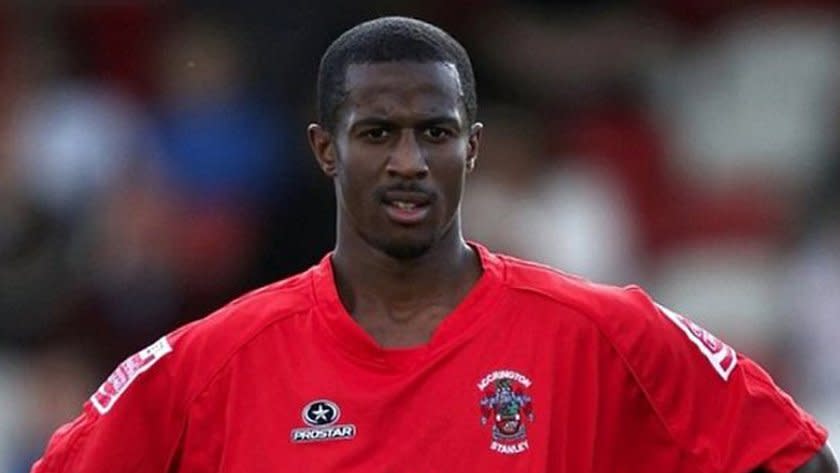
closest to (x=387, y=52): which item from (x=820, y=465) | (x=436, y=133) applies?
(x=436, y=133)

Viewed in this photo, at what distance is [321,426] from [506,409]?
420 mm

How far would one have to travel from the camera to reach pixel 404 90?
5.29m

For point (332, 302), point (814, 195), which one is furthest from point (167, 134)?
point (332, 302)

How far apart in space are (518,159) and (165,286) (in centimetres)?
174

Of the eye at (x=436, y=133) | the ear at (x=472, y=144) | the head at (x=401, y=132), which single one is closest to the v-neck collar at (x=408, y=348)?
the head at (x=401, y=132)

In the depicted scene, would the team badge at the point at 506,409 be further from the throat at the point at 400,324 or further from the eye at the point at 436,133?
the eye at the point at 436,133

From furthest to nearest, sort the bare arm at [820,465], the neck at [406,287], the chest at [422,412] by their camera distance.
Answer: the neck at [406,287] → the bare arm at [820,465] → the chest at [422,412]

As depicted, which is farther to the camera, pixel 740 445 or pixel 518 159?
pixel 518 159

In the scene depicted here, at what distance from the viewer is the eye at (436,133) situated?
5.28 meters

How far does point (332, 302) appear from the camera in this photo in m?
5.45

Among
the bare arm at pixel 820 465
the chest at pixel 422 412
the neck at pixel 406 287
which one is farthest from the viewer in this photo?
the neck at pixel 406 287

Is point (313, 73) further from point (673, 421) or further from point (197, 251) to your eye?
point (673, 421)

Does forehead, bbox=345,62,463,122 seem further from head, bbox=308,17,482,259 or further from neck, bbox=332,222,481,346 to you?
neck, bbox=332,222,481,346

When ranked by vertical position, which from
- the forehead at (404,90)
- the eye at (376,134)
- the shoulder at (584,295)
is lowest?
the shoulder at (584,295)
